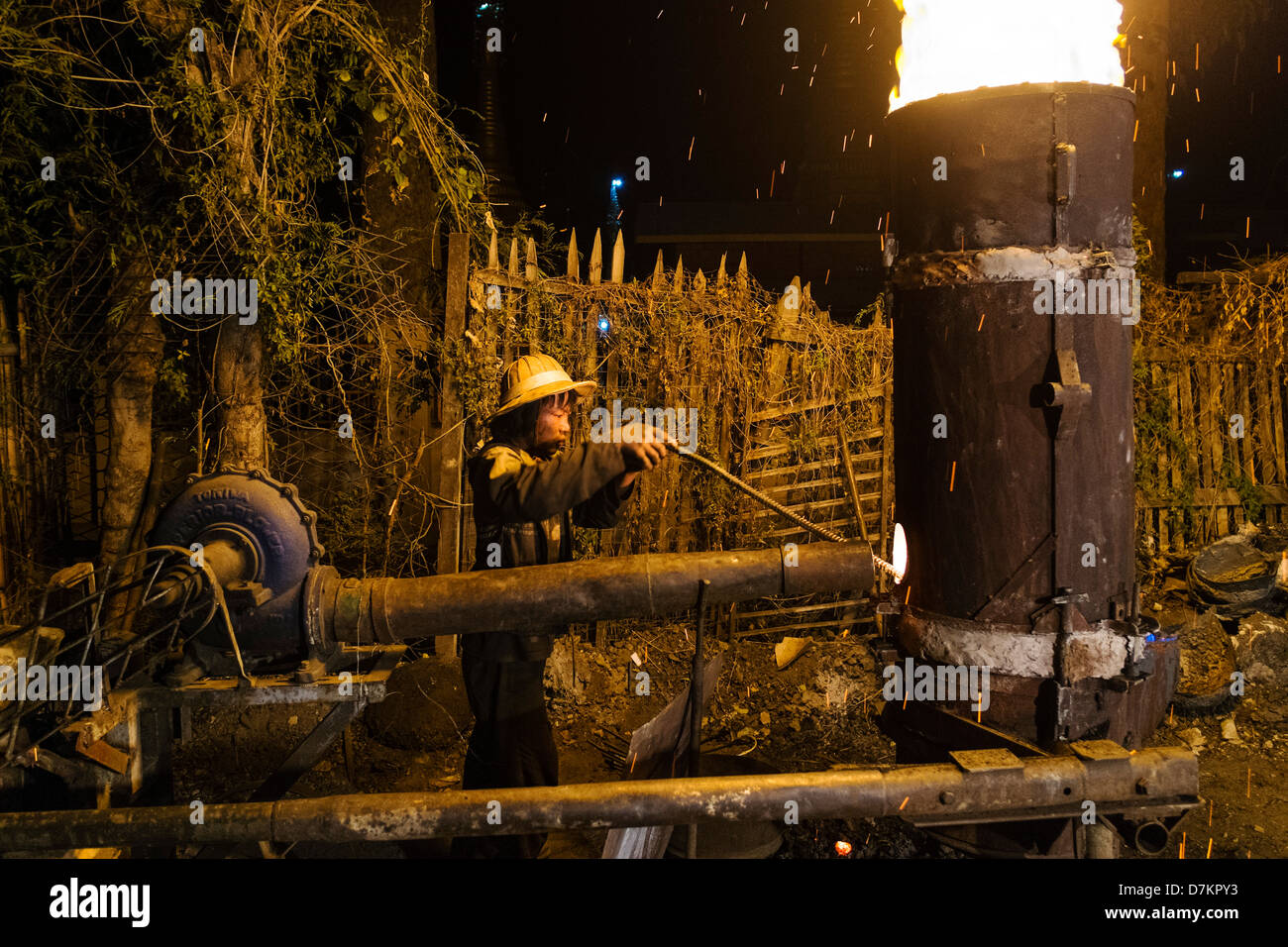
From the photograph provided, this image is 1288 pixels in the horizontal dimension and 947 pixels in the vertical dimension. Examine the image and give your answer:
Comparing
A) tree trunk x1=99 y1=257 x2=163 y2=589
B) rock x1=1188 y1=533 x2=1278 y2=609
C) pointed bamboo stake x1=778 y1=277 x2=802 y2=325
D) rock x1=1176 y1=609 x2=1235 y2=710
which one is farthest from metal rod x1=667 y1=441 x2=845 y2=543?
rock x1=1188 y1=533 x2=1278 y2=609

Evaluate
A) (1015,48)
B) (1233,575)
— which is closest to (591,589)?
(1015,48)

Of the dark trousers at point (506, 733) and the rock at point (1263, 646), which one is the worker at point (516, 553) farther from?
the rock at point (1263, 646)

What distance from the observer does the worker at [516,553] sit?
365cm

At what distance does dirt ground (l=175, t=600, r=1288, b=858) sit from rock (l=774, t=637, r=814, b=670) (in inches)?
2.6

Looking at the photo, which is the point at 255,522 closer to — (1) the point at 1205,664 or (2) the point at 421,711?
(2) the point at 421,711

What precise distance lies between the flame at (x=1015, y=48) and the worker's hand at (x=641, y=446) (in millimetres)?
1568

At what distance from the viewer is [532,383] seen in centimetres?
405

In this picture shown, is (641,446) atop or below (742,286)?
below

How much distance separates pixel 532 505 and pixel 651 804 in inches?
50.7

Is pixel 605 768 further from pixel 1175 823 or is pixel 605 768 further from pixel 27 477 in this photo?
pixel 27 477

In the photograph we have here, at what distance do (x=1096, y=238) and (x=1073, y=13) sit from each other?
855 mm

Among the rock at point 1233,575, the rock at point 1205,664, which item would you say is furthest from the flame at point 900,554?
the rock at point 1233,575

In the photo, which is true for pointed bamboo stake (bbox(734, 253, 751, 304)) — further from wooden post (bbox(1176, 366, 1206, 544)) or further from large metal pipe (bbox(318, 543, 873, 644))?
wooden post (bbox(1176, 366, 1206, 544))

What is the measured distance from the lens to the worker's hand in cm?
321
